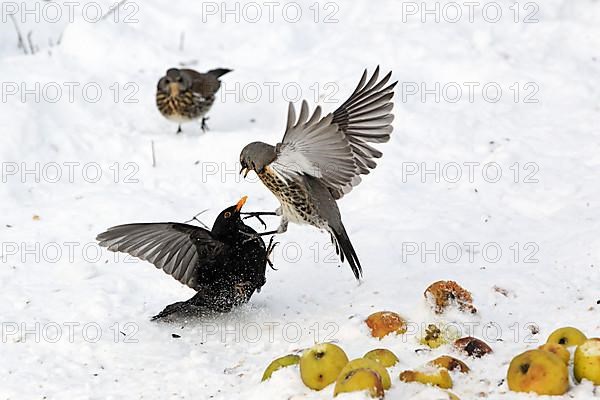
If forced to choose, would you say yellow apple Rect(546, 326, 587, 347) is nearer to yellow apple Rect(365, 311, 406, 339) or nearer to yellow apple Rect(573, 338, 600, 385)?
yellow apple Rect(573, 338, 600, 385)

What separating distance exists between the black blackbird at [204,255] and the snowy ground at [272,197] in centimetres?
16

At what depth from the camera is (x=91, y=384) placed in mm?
4254

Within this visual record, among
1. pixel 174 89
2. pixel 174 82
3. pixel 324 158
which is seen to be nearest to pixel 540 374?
pixel 324 158

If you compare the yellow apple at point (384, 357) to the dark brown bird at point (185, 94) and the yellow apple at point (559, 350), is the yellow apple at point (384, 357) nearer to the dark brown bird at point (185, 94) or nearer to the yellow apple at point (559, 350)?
the yellow apple at point (559, 350)

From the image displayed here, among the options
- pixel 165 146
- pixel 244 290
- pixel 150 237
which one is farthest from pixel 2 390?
pixel 165 146

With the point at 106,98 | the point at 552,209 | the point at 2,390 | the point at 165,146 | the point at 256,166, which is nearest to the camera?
the point at 2,390

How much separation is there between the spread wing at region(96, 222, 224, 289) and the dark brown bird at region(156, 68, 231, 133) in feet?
8.41

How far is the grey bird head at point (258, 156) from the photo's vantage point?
4539mm

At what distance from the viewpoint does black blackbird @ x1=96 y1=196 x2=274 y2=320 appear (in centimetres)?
475

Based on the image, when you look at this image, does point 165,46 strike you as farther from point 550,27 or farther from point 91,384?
point 91,384

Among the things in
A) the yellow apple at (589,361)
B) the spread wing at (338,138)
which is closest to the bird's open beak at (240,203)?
the spread wing at (338,138)

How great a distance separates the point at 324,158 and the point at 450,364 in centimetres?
124

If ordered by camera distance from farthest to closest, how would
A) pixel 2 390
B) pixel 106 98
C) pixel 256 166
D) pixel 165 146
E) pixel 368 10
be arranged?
pixel 368 10
pixel 106 98
pixel 165 146
pixel 256 166
pixel 2 390

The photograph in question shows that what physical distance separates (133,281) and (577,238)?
2688 mm
